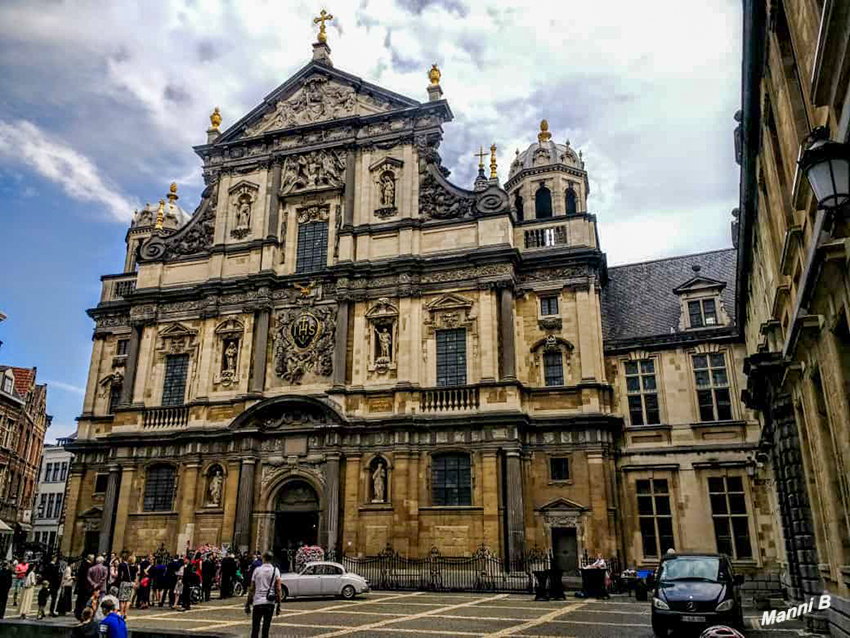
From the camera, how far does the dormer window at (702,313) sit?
2873 centimetres

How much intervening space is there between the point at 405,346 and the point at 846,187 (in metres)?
23.1

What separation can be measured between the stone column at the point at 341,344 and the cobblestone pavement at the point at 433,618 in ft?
32.3

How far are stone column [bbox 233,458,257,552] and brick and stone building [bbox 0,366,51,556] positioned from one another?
24.9 metres

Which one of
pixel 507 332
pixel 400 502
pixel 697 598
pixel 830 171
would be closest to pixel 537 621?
pixel 697 598

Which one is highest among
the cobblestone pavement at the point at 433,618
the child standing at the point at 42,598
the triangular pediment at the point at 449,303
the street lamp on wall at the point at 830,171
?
the triangular pediment at the point at 449,303

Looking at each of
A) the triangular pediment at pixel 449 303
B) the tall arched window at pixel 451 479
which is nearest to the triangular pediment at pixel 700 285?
the triangular pediment at pixel 449 303

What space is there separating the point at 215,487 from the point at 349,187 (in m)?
14.8

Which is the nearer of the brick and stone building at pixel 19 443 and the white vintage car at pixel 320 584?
the white vintage car at pixel 320 584

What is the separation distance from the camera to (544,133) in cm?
3466

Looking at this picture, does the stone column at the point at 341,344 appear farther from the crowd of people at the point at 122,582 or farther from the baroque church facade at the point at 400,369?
the crowd of people at the point at 122,582

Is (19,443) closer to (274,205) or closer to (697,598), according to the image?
(274,205)

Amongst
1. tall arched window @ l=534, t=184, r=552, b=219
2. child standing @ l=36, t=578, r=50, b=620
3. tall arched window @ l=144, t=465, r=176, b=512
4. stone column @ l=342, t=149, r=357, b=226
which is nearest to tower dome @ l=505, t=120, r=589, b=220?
tall arched window @ l=534, t=184, r=552, b=219

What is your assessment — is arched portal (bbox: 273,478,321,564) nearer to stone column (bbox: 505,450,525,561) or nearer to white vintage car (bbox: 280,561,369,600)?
white vintage car (bbox: 280,561,369,600)

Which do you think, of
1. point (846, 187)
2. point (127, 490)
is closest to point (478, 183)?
point (127, 490)
